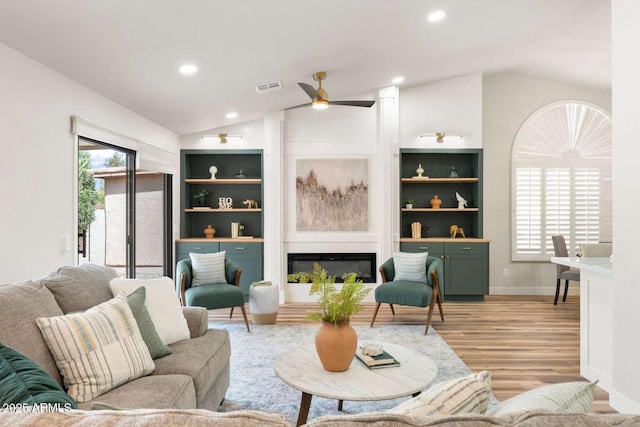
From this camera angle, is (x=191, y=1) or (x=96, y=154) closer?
(x=191, y=1)

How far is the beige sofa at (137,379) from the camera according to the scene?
182 centimetres

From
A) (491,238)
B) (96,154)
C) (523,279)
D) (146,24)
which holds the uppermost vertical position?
(146,24)

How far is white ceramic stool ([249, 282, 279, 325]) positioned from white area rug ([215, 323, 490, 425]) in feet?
0.30

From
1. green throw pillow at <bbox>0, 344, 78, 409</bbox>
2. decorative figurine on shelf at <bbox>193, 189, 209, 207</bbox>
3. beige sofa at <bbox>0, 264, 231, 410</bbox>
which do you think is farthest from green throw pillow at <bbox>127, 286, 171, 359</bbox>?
decorative figurine on shelf at <bbox>193, 189, 209, 207</bbox>

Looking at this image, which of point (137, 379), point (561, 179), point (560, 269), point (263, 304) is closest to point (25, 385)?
point (137, 379)

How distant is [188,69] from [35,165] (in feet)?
4.73

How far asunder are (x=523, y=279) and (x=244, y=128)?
486 cm

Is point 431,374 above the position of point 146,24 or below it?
below

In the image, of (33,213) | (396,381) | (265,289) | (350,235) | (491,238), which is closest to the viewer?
(396,381)

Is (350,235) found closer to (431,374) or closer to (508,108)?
(508,108)

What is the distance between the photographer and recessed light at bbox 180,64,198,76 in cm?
377

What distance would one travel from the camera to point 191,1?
2709 millimetres

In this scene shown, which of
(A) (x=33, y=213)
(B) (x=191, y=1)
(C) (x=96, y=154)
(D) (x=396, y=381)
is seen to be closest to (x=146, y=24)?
(B) (x=191, y=1)

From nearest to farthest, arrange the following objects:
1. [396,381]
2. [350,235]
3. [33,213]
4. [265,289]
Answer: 1. [396,381]
2. [33,213]
3. [265,289]
4. [350,235]
